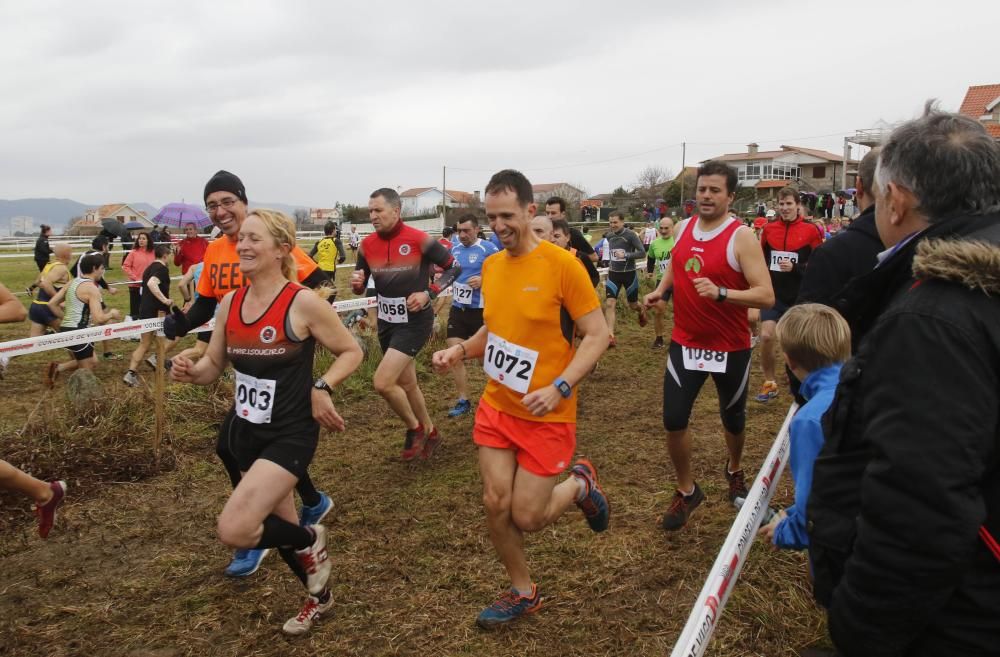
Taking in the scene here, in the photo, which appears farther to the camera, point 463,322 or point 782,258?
point 782,258

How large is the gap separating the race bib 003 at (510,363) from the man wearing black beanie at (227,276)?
140cm

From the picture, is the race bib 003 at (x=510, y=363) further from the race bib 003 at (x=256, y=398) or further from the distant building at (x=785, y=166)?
the distant building at (x=785, y=166)

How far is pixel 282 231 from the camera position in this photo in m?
3.56

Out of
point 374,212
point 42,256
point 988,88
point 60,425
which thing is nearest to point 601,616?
point 374,212

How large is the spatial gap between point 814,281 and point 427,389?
582cm

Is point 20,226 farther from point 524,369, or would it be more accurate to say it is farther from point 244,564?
point 524,369

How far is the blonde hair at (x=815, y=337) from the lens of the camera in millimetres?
2432

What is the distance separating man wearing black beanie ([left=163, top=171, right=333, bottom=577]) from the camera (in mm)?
4188

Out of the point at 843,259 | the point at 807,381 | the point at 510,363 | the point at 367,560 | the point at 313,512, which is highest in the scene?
the point at 843,259

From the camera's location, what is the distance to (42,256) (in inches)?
728

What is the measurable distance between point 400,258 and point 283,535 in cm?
319

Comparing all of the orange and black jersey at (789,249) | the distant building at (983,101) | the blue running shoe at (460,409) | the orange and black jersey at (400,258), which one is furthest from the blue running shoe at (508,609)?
the distant building at (983,101)

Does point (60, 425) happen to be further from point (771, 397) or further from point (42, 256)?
point (42, 256)

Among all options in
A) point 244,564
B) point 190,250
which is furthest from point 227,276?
point 190,250
